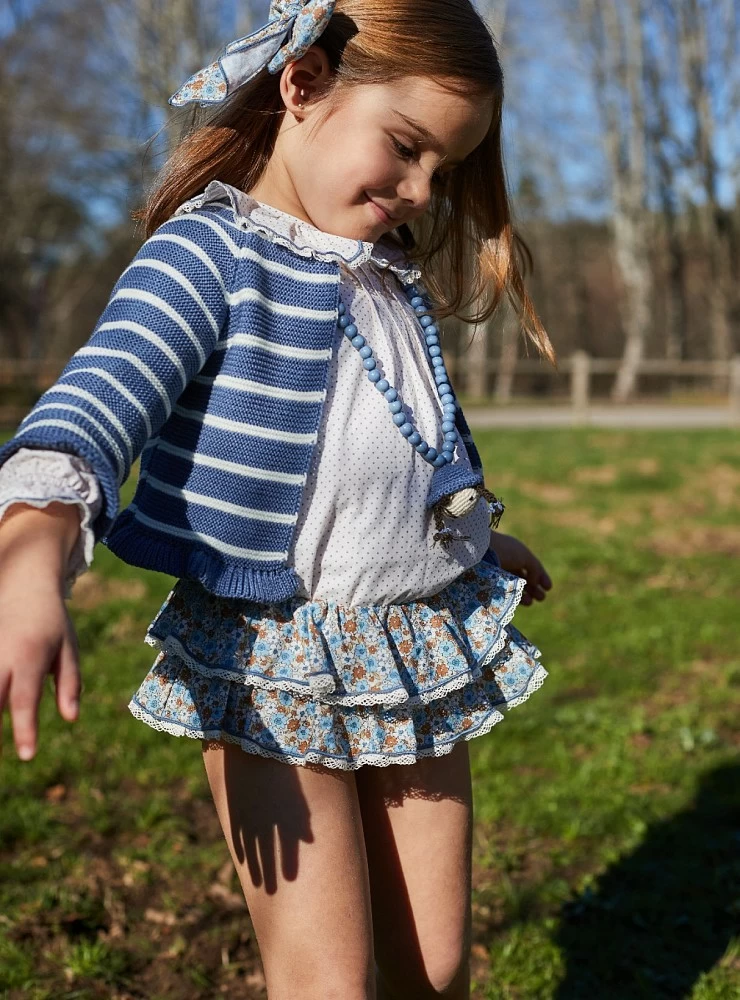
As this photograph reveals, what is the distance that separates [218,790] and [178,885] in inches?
58.8

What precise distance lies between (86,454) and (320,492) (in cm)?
45

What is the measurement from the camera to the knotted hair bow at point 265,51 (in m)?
1.68

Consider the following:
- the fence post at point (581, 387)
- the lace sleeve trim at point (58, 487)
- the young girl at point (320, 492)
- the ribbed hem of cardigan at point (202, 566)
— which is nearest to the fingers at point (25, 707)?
the lace sleeve trim at point (58, 487)

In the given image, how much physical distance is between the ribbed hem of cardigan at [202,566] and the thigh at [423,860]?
1.39 ft

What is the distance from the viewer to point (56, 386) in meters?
1.35

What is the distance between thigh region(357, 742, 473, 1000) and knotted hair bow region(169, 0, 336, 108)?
1.12 metres

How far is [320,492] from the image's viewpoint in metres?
1.64

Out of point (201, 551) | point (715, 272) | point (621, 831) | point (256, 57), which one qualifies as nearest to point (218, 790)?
point (201, 551)

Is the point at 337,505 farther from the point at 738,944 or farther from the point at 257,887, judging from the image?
the point at 738,944

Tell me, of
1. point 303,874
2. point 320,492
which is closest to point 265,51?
point 320,492

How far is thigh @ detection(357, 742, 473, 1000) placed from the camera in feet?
6.05

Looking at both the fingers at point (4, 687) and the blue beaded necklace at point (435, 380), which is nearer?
the fingers at point (4, 687)

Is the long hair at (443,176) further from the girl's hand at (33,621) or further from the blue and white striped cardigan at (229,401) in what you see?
the girl's hand at (33,621)

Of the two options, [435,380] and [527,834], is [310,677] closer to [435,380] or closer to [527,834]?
[435,380]
